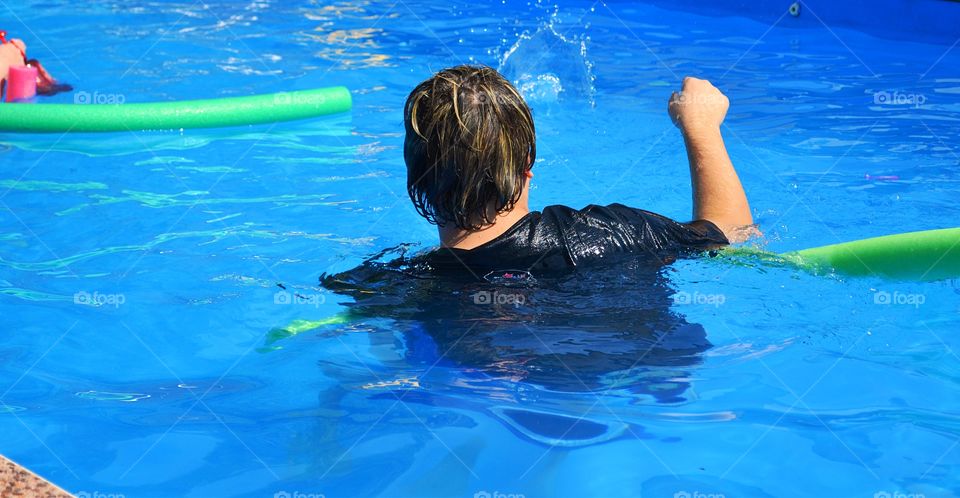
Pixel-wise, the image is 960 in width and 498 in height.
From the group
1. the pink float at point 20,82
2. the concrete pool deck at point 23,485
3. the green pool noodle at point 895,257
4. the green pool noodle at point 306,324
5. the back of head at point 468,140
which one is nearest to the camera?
the concrete pool deck at point 23,485

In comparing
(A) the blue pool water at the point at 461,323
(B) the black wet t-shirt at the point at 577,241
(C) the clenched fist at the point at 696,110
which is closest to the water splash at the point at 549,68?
(A) the blue pool water at the point at 461,323

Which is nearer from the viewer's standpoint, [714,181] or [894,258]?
[714,181]

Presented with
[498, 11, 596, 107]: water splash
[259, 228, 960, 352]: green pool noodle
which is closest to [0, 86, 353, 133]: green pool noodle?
[498, 11, 596, 107]: water splash

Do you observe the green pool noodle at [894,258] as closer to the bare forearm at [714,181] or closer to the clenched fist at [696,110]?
the bare forearm at [714,181]

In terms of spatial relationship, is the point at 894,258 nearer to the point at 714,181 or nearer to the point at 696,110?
the point at 714,181

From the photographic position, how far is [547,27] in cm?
881

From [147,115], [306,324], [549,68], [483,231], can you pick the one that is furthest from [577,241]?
[549,68]

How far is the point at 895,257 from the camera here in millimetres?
3387

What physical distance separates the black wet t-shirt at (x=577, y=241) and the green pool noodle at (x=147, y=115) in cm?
356

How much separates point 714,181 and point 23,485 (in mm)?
2066

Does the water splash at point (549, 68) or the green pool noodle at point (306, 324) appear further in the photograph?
the water splash at point (549, 68)

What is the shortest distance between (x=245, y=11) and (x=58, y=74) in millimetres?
2718

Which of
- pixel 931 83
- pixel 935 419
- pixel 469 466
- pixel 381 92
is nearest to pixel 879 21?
pixel 931 83

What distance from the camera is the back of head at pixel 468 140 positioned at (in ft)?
8.34
